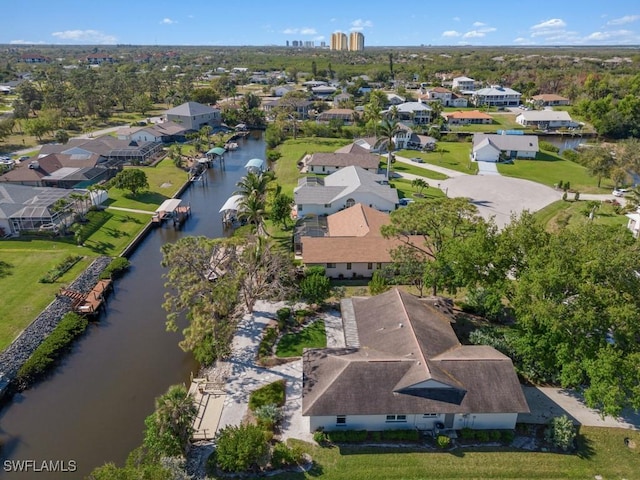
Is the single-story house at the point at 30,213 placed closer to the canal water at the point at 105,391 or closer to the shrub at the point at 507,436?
the canal water at the point at 105,391

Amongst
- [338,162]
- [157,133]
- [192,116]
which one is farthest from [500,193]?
[192,116]

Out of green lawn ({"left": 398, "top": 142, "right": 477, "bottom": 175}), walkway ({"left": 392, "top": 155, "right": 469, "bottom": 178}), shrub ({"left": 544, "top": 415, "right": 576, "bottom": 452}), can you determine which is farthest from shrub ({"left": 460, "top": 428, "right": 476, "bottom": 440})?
green lawn ({"left": 398, "top": 142, "right": 477, "bottom": 175})

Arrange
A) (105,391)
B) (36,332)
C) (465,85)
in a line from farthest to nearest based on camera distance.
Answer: (465,85), (36,332), (105,391)

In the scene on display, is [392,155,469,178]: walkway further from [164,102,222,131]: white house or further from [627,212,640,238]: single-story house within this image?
[164,102,222,131]: white house

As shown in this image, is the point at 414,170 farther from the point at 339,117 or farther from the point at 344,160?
the point at 339,117

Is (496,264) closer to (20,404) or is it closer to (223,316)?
(223,316)

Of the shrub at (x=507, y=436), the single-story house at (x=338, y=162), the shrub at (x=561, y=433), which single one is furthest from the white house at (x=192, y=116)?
the shrub at (x=561, y=433)
